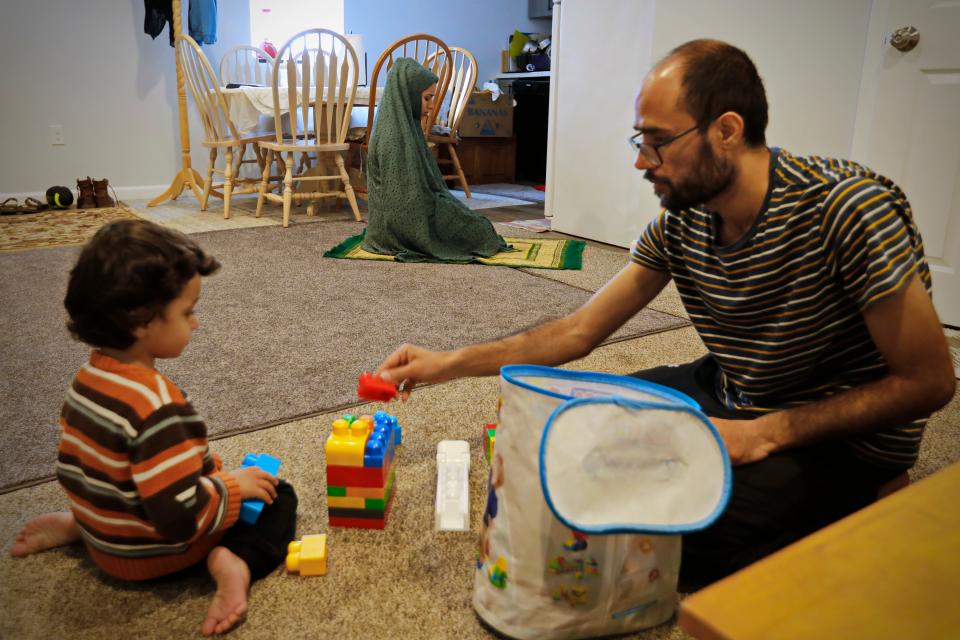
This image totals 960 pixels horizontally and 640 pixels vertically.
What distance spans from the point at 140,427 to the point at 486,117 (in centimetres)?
524

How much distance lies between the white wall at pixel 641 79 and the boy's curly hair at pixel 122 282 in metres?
2.43

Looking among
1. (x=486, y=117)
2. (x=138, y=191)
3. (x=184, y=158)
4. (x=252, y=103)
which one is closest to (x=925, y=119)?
(x=252, y=103)

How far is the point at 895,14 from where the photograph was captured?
2.32m

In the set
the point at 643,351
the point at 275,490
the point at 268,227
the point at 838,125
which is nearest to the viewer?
the point at 275,490

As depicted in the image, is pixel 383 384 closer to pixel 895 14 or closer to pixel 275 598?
pixel 275 598

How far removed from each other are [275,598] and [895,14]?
2.51 m

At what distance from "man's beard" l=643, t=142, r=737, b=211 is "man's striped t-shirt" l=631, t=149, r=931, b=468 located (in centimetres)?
6

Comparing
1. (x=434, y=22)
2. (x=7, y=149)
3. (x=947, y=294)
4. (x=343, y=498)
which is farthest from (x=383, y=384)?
(x=434, y=22)

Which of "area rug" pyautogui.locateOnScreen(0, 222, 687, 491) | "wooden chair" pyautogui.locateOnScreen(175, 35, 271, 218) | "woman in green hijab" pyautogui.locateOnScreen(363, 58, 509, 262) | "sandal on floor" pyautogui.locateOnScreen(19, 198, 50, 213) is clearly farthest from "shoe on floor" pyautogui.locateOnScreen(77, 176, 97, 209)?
"woman in green hijab" pyautogui.locateOnScreen(363, 58, 509, 262)

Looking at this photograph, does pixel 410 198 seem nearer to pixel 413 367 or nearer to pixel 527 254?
pixel 527 254

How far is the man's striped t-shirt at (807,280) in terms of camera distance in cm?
94

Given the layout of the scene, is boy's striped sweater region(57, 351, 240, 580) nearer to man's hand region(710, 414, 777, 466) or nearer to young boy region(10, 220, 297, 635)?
young boy region(10, 220, 297, 635)

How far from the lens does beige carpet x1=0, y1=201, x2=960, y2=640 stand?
1.00 m

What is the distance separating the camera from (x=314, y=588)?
3.54 ft
